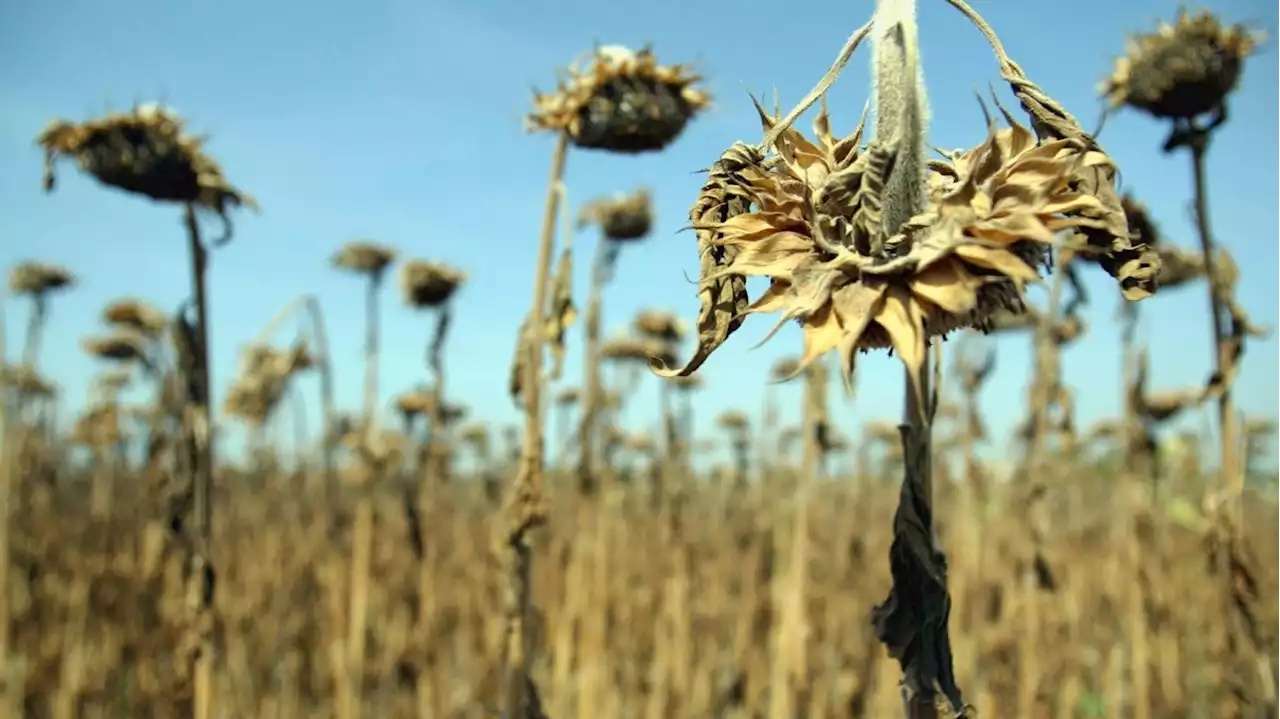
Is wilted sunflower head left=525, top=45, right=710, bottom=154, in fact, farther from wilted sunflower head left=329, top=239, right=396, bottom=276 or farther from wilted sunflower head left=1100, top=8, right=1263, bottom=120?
wilted sunflower head left=329, top=239, right=396, bottom=276

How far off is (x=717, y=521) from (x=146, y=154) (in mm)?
8794

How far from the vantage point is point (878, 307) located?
811mm

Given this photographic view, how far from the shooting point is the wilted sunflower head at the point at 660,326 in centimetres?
787

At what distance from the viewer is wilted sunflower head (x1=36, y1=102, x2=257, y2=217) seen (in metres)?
2.27

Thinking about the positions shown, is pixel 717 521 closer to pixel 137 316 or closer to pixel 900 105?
pixel 137 316

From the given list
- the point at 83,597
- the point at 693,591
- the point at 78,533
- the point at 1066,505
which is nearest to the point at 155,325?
the point at 78,533

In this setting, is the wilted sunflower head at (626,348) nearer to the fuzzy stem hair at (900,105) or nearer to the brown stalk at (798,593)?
the brown stalk at (798,593)

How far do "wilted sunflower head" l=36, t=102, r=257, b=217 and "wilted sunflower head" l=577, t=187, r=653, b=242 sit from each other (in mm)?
3133

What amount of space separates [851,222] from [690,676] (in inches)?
173

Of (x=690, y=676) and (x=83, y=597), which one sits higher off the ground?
(x=83, y=597)

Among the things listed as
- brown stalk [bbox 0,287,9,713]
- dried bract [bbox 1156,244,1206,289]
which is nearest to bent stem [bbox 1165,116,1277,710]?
dried bract [bbox 1156,244,1206,289]

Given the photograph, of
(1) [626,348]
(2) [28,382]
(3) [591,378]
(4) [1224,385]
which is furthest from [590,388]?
(2) [28,382]

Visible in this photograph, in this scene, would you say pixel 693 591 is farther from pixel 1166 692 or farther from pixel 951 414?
pixel 1166 692

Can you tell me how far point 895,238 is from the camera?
2.83 feet
